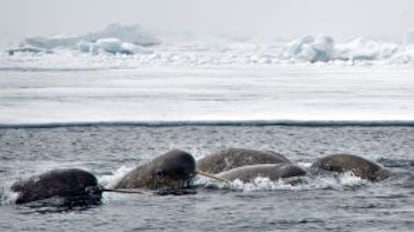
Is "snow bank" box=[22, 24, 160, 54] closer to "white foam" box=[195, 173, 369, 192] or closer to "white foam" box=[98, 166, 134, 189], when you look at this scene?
"white foam" box=[98, 166, 134, 189]

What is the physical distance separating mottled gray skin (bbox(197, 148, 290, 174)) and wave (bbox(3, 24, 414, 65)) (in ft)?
143

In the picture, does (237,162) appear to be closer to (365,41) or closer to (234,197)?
(234,197)

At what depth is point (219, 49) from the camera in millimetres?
80812

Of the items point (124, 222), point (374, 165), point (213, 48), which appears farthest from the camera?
point (213, 48)

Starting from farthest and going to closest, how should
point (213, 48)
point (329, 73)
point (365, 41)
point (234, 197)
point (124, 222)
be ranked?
1. point (213, 48)
2. point (365, 41)
3. point (329, 73)
4. point (234, 197)
5. point (124, 222)

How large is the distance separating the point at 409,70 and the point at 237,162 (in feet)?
139

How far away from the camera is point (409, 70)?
194 ft

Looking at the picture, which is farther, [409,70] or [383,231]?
[409,70]

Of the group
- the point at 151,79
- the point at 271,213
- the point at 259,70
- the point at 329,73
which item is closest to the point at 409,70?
the point at 329,73

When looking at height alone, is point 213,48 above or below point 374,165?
above

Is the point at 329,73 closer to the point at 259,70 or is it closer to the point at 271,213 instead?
the point at 259,70

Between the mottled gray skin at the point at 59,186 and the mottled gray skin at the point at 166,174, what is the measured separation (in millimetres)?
1030

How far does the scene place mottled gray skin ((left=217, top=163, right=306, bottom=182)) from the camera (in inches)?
663

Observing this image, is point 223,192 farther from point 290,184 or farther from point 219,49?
point 219,49
